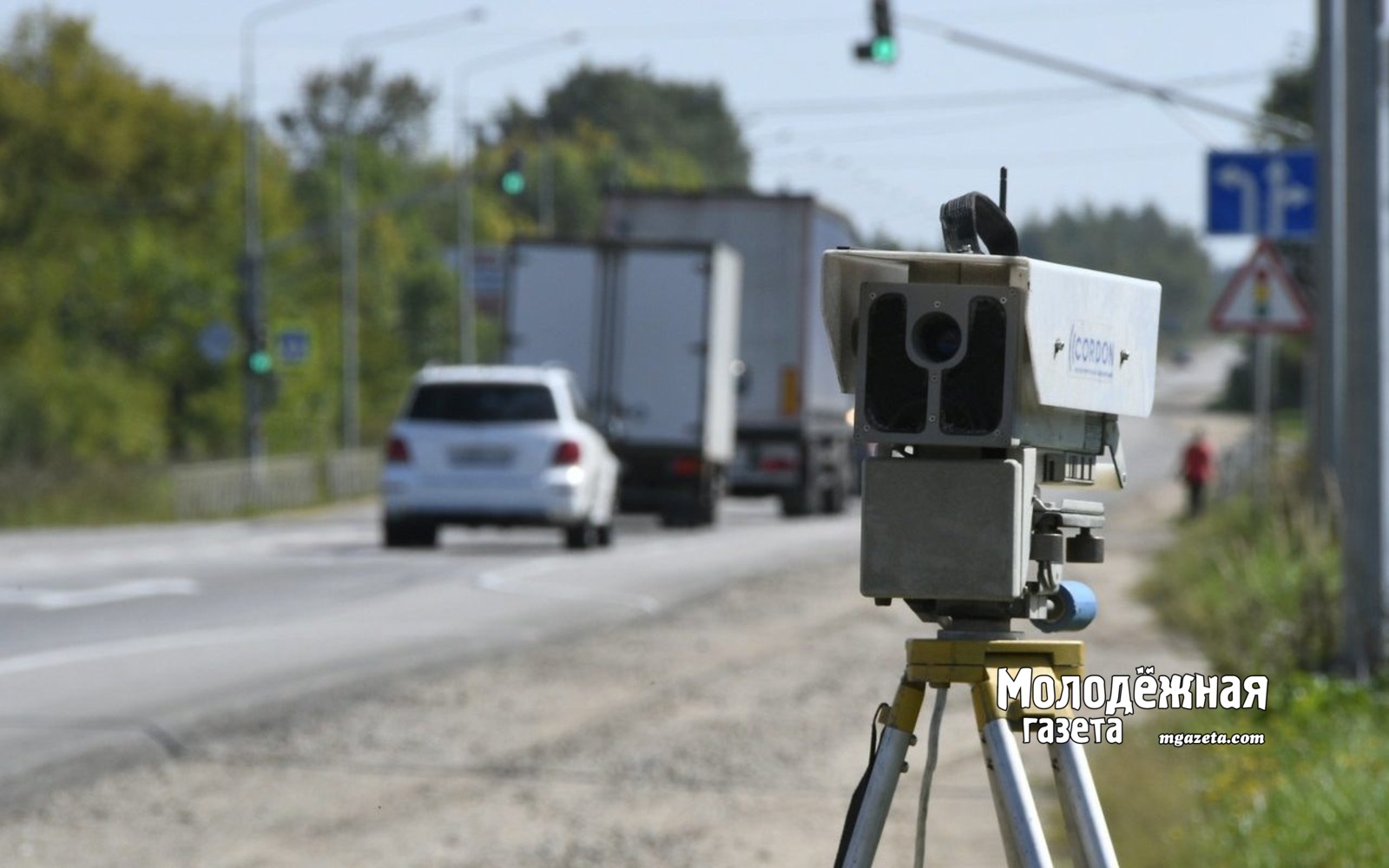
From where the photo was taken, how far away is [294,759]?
36.6 feet

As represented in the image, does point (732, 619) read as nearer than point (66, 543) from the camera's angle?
Yes

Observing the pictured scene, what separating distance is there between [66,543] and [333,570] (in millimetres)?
7701

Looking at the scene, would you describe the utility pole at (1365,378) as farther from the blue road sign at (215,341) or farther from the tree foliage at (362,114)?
the tree foliage at (362,114)

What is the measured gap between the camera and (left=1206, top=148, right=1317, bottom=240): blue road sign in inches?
709

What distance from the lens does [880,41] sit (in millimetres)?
26078

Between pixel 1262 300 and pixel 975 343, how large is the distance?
17456mm

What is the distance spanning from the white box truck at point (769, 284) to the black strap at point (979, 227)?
30237 mm

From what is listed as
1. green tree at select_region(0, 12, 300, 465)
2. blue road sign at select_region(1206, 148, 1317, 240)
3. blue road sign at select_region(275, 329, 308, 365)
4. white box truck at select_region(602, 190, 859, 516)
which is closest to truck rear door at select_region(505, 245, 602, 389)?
white box truck at select_region(602, 190, 859, 516)

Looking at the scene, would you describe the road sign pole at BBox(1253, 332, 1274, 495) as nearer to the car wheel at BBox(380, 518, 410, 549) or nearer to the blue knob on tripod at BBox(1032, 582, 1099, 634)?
the car wheel at BBox(380, 518, 410, 549)

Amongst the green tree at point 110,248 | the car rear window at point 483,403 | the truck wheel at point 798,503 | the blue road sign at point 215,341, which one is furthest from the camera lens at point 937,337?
the green tree at point 110,248

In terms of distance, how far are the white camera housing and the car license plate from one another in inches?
865

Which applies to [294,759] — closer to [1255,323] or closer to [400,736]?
[400,736]

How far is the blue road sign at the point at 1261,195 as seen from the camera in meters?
18.0

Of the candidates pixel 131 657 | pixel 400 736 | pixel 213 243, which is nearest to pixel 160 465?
pixel 213 243
